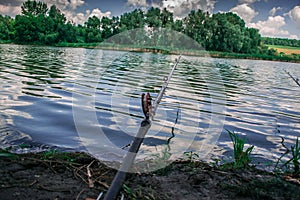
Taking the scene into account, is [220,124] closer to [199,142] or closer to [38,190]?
[199,142]

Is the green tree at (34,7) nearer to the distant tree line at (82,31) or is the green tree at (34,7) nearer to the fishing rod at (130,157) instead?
the distant tree line at (82,31)

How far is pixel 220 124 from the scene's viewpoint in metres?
7.54

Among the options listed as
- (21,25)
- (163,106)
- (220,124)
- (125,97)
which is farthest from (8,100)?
(21,25)

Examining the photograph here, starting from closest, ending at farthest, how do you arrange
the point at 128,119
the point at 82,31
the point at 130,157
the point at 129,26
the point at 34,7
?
the point at 130,157, the point at 128,119, the point at 129,26, the point at 82,31, the point at 34,7

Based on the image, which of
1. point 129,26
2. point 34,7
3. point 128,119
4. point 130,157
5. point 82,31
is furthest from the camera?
point 34,7

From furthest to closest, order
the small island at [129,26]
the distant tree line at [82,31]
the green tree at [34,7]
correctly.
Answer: the green tree at [34,7] → the distant tree line at [82,31] → the small island at [129,26]

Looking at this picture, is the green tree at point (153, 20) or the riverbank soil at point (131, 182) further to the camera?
the green tree at point (153, 20)

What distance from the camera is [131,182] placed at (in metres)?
3.08

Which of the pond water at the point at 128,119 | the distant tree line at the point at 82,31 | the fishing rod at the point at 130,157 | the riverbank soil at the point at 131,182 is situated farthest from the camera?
the distant tree line at the point at 82,31

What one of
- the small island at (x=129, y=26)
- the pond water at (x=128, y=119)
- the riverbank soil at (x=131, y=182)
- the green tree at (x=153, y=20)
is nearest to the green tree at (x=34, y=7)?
the small island at (x=129, y=26)

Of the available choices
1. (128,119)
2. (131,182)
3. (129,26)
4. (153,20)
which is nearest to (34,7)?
(129,26)

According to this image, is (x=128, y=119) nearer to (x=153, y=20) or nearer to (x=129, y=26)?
(x=153, y=20)

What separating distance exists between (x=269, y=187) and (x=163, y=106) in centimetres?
600

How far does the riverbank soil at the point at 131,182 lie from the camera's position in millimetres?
2734
